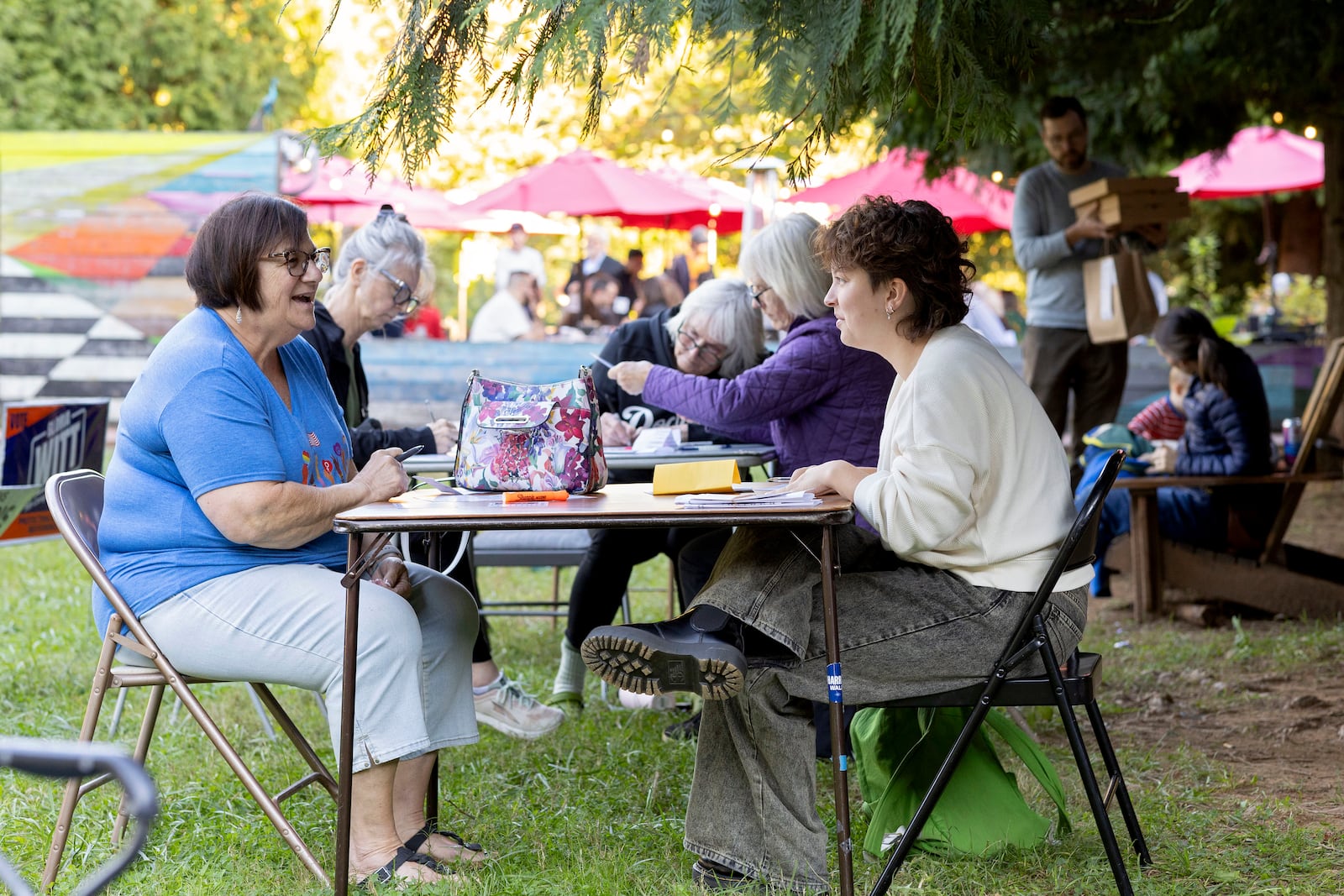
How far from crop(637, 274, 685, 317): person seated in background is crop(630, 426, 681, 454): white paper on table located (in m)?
8.46

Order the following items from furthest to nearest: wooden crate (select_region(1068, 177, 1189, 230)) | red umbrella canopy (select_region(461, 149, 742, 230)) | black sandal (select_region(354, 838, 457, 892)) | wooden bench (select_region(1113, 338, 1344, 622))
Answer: red umbrella canopy (select_region(461, 149, 742, 230)), wooden crate (select_region(1068, 177, 1189, 230)), wooden bench (select_region(1113, 338, 1344, 622)), black sandal (select_region(354, 838, 457, 892))

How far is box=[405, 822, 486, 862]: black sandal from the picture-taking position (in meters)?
2.75

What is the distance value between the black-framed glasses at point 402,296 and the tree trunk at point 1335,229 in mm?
7266

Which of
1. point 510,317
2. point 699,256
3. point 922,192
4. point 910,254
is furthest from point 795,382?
point 699,256

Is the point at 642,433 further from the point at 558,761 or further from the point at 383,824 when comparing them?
the point at 383,824

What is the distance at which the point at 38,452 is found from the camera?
4.36 meters

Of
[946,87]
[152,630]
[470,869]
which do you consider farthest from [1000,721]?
[152,630]

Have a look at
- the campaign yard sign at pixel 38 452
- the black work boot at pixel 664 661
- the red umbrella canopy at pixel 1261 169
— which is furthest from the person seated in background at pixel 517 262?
the black work boot at pixel 664 661

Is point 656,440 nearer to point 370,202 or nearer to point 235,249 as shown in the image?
point 235,249

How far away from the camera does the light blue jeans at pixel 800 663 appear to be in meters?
2.59

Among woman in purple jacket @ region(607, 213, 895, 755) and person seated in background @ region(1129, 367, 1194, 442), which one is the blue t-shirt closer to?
woman in purple jacket @ region(607, 213, 895, 755)

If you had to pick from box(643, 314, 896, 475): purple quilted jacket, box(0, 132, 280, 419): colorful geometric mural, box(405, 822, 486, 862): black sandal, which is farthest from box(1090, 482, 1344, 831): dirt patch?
box(0, 132, 280, 419): colorful geometric mural

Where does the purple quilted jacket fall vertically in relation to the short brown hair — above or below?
below

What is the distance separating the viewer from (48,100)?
63.8 feet
